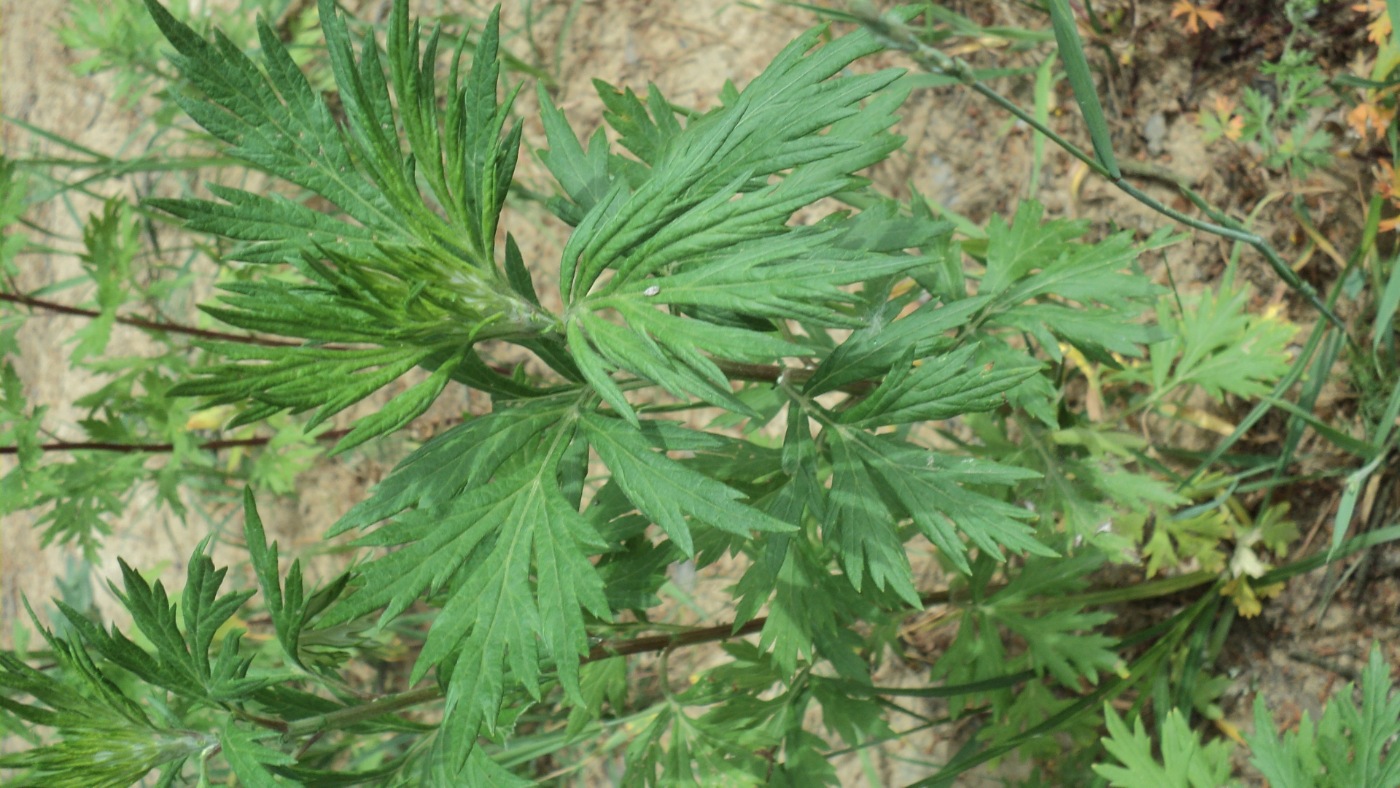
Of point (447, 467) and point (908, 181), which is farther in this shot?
point (908, 181)

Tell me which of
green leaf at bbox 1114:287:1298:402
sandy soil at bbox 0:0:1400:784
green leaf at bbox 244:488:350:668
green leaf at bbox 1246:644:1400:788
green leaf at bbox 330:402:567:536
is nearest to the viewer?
green leaf at bbox 330:402:567:536

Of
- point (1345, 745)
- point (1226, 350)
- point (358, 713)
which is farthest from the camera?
point (1226, 350)

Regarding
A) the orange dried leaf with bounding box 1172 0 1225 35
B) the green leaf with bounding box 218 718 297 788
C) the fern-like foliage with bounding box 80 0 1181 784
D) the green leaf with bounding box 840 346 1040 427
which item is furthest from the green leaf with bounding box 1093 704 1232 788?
the orange dried leaf with bounding box 1172 0 1225 35

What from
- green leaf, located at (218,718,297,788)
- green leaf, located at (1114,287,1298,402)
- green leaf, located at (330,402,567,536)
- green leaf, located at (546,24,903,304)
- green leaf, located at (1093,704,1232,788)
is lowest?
green leaf, located at (1093,704,1232,788)

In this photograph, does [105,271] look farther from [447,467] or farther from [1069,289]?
[1069,289]

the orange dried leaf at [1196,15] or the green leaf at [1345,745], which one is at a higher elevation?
the orange dried leaf at [1196,15]

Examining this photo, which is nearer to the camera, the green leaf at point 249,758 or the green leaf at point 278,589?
the green leaf at point 249,758

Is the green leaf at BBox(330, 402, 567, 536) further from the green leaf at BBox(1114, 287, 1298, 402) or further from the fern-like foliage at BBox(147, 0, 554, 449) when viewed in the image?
the green leaf at BBox(1114, 287, 1298, 402)

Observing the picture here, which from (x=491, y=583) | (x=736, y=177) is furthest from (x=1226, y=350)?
(x=491, y=583)

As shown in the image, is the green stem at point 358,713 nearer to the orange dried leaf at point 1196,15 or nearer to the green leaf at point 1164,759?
the green leaf at point 1164,759

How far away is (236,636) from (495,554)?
0.45 metres

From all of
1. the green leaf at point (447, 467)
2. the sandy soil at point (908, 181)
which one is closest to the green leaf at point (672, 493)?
the green leaf at point (447, 467)

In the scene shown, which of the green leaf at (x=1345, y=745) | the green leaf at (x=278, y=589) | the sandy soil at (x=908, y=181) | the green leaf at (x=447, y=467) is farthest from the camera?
the sandy soil at (x=908, y=181)

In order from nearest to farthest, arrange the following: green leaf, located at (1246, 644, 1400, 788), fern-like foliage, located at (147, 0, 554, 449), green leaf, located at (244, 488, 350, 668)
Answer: fern-like foliage, located at (147, 0, 554, 449)
green leaf, located at (244, 488, 350, 668)
green leaf, located at (1246, 644, 1400, 788)
